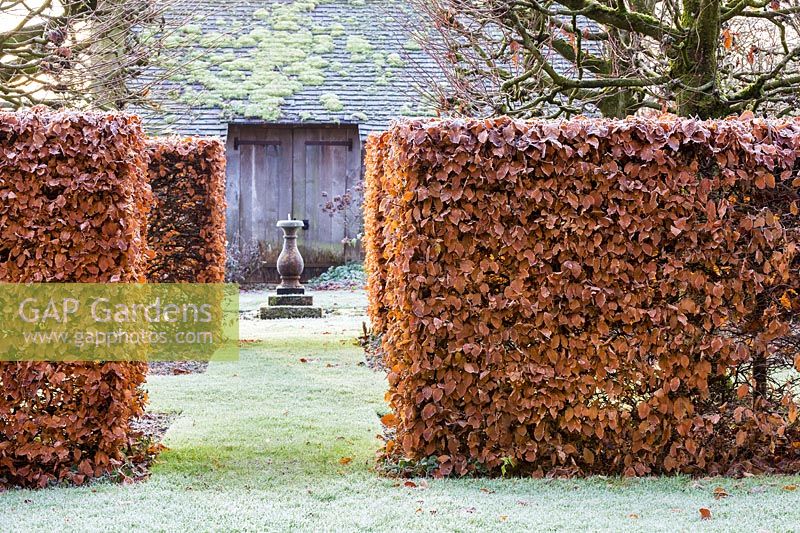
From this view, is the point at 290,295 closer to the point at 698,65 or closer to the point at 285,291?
the point at 285,291

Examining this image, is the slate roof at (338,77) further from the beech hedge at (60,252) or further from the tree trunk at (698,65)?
the beech hedge at (60,252)

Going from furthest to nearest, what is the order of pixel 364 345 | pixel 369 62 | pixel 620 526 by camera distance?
pixel 369 62 → pixel 364 345 → pixel 620 526

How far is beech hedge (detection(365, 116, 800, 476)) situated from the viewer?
18.4 ft

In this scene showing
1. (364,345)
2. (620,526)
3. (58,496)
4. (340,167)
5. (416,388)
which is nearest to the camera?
(620,526)

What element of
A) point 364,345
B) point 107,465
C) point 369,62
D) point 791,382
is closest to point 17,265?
point 107,465

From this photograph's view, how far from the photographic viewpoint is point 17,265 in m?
5.65

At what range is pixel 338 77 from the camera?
825 inches

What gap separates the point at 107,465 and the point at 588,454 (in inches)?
126

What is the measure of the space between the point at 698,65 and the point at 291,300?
9.63m

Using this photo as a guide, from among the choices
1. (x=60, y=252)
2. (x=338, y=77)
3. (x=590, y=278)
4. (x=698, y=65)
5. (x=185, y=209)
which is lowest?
(x=590, y=278)

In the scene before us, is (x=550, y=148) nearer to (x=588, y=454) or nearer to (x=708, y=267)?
(x=708, y=267)

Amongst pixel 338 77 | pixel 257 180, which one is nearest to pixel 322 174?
pixel 257 180

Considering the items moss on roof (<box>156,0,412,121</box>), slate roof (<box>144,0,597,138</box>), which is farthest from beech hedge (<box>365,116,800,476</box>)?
moss on roof (<box>156,0,412,121</box>)

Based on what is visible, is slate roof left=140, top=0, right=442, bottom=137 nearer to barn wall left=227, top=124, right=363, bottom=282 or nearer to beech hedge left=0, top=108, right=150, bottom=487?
barn wall left=227, top=124, right=363, bottom=282
